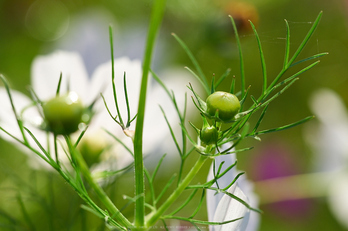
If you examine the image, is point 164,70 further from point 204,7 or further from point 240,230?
point 240,230

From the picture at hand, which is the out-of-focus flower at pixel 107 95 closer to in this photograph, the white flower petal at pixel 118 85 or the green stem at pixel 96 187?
the white flower petal at pixel 118 85

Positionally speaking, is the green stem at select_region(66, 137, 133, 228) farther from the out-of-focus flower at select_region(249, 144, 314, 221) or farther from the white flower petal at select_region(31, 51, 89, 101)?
the out-of-focus flower at select_region(249, 144, 314, 221)

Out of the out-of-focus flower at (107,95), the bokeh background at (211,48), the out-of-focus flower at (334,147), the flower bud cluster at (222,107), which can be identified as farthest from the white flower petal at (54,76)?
the out-of-focus flower at (334,147)

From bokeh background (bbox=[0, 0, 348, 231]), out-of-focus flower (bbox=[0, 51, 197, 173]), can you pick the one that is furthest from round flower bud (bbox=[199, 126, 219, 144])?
bokeh background (bbox=[0, 0, 348, 231])

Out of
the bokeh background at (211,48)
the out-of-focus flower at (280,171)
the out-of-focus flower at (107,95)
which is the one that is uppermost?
the bokeh background at (211,48)

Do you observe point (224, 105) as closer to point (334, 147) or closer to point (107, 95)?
point (107, 95)

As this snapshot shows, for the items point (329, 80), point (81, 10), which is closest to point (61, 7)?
point (81, 10)

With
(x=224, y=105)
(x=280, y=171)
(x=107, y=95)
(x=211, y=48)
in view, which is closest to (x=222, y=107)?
(x=224, y=105)
